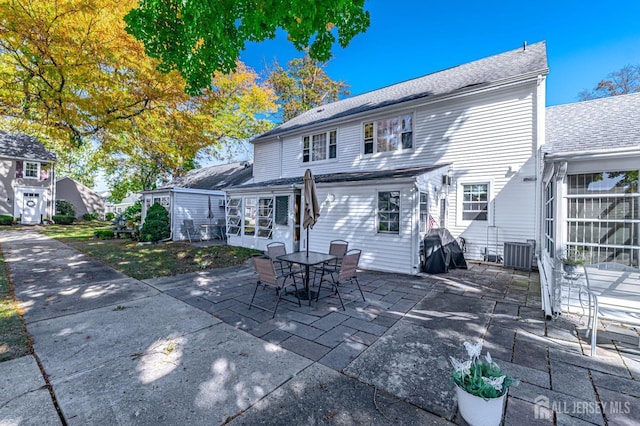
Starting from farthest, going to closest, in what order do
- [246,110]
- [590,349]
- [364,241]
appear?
[246,110], [364,241], [590,349]

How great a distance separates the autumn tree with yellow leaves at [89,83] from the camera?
22.6 ft

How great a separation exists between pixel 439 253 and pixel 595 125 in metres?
4.53

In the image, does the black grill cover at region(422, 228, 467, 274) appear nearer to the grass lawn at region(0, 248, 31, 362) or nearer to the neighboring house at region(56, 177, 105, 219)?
the grass lawn at region(0, 248, 31, 362)

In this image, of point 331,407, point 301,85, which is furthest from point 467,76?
point 301,85

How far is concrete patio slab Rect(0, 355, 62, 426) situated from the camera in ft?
7.25

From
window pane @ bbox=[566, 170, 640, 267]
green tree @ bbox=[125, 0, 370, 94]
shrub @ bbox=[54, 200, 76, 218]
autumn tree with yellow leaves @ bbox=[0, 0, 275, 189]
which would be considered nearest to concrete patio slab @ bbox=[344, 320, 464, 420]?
window pane @ bbox=[566, 170, 640, 267]

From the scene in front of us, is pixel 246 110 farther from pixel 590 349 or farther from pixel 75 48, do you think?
pixel 590 349

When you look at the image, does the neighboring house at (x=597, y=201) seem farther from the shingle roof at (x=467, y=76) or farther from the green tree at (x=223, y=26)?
the shingle roof at (x=467, y=76)

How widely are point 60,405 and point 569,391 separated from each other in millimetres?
4711

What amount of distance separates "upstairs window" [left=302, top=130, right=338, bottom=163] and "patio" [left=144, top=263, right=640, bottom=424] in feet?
24.4

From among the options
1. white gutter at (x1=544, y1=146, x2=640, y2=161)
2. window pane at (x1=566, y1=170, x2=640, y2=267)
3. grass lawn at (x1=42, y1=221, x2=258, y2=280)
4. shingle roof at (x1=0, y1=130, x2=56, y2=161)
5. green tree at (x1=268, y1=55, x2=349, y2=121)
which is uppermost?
green tree at (x1=268, y1=55, x2=349, y2=121)

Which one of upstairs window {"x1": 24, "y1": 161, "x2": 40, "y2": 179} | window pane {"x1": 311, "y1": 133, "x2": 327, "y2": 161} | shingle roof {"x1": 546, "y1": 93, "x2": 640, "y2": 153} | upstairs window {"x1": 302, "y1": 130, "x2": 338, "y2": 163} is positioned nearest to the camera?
shingle roof {"x1": 546, "y1": 93, "x2": 640, "y2": 153}

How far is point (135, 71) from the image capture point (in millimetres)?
8625

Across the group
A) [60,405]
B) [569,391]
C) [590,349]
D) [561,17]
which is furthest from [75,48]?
[561,17]
